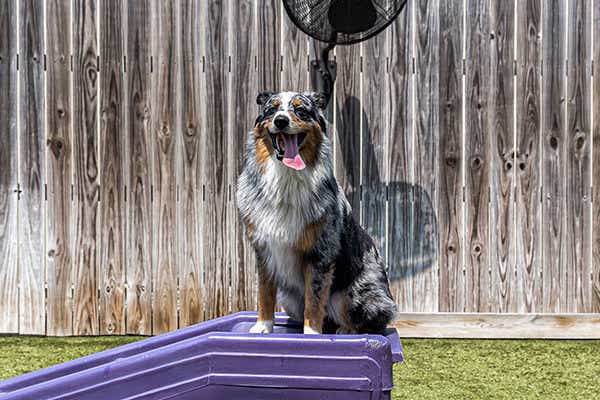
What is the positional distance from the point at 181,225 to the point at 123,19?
135 cm

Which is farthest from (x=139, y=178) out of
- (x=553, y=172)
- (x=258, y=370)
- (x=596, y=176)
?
(x=596, y=176)

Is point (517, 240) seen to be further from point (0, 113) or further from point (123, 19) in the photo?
point (0, 113)

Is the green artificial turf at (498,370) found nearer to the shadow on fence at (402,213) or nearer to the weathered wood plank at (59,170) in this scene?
the shadow on fence at (402,213)

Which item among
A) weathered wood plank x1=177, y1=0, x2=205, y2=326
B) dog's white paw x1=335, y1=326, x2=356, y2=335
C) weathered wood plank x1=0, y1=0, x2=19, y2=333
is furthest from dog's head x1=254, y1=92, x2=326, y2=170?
weathered wood plank x1=0, y1=0, x2=19, y2=333

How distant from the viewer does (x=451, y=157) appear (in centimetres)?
381

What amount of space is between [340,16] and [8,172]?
228 cm

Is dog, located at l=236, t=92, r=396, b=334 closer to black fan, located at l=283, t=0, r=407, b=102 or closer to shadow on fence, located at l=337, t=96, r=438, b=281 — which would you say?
black fan, located at l=283, t=0, r=407, b=102

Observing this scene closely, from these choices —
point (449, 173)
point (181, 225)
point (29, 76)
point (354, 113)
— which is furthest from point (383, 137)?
point (29, 76)

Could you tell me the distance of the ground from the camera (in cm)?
295

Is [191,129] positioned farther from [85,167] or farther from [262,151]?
[262,151]

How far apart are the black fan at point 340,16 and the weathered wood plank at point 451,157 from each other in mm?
546

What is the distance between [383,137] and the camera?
12.6ft

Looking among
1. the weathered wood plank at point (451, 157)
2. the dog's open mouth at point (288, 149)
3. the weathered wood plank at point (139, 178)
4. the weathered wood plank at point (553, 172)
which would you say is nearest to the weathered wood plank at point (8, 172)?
the weathered wood plank at point (139, 178)

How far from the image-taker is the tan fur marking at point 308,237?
2.27m
